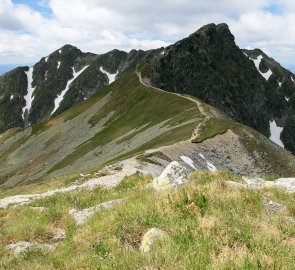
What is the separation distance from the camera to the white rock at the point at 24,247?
11655 mm

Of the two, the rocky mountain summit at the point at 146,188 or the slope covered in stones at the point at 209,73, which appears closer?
the rocky mountain summit at the point at 146,188

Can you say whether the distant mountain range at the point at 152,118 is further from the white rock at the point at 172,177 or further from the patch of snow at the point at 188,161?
the white rock at the point at 172,177

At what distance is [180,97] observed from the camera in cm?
10175

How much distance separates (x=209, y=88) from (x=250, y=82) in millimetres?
38488

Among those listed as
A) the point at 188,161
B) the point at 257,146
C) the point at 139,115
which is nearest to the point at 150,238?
the point at 188,161

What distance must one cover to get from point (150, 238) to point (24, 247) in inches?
177

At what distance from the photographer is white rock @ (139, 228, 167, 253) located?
9.23m

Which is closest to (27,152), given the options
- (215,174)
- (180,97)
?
(180,97)

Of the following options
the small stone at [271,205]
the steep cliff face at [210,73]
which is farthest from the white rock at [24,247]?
the steep cliff face at [210,73]

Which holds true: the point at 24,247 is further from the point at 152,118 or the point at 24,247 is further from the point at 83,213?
the point at 152,118

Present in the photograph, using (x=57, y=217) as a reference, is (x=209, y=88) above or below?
above

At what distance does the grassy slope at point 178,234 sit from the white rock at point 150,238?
202 millimetres

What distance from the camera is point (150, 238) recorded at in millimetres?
9656

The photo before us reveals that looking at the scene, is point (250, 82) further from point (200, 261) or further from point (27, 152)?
point (200, 261)
